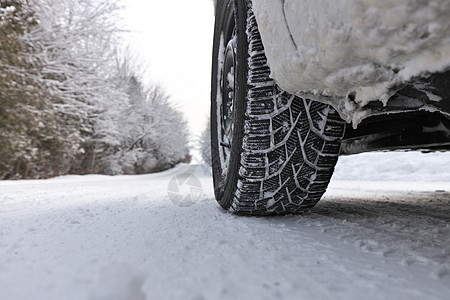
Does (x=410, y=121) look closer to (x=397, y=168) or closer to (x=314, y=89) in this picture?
(x=314, y=89)

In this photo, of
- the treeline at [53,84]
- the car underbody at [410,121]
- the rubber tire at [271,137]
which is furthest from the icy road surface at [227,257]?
the treeline at [53,84]

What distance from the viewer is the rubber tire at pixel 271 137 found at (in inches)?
42.4

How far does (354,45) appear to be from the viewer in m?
0.57

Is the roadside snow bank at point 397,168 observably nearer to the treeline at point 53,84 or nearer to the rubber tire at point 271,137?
the rubber tire at point 271,137

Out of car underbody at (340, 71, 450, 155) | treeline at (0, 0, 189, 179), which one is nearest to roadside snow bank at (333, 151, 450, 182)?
car underbody at (340, 71, 450, 155)

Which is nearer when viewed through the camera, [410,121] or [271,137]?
[271,137]

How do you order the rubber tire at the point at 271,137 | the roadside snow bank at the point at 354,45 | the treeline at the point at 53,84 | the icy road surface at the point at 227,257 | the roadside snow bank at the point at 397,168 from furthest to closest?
the treeline at the point at 53,84 < the roadside snow bank at the point at 397,168 < the rubber tire at the point at 271,137 < the icy road surface at the point at 227,257 < the roadside snow bank at the point at 354,45

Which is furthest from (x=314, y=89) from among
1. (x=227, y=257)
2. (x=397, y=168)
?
(x=397, y=168)

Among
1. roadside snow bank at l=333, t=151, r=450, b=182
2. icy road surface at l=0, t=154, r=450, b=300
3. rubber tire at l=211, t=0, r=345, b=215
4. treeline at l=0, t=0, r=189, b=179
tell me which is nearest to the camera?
icy road surface at l=0, t=154, r=450, b=300

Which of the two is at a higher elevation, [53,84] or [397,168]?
[53,84]

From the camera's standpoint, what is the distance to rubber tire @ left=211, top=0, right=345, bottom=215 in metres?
1.08

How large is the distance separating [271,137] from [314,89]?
1.18 feet

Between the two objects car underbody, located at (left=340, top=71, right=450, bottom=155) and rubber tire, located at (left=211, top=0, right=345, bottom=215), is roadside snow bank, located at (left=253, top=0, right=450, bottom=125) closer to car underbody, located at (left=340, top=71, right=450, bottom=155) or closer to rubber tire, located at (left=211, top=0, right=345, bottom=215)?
car underbody, located at (left=340, top=71, right=450, bottom=155)

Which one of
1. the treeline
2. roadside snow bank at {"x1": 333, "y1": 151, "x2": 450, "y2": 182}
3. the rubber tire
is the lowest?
roadside snow bank at {"x1": 333, "y1": 151, "x2": 450, "y2": 182}
